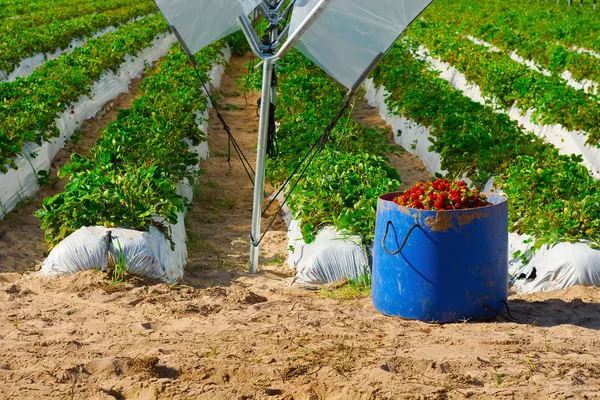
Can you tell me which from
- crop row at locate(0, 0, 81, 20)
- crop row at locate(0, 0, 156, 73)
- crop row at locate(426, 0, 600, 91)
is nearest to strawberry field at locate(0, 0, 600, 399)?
crop row at locate(426, 0, 600, 91)

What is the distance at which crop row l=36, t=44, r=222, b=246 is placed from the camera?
5.67 metres

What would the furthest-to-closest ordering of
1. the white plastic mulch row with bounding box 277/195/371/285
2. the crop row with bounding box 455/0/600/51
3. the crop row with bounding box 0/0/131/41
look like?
1. the crop row with bounding box 455/0/600/51
2. the crop row with bounding box 0/0/131/41
3. the white plastic mulch row with bounding box 277/195/371/285

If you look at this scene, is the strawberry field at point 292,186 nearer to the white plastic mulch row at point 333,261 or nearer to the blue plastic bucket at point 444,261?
the white plastic mulch row at point 333,261

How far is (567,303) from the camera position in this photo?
4973mm

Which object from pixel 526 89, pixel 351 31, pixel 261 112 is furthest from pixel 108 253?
pixel 526 89

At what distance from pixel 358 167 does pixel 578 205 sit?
191 centimetres

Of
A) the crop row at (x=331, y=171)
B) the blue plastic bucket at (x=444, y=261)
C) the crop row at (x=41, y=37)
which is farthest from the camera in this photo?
the crop row at (x=41, y=37)

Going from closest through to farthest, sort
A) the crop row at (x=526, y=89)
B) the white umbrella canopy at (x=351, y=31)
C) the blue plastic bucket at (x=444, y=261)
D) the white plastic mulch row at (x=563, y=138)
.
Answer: the blue plastic bucket at (x=444, y=261) < the white umbrella canopy at (x=351, y=31) < the white plastic mulch row at (x=563, y=138) < the crop row at (x=526, y=89)

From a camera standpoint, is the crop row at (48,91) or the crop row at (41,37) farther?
the crop row at (41,37)

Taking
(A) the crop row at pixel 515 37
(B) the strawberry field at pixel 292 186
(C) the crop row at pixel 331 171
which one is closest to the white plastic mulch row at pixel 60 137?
(B) the strawberry field at pixel 292 186

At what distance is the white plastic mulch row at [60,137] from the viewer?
24.0ft

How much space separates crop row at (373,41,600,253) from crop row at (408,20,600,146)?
0.82 meters

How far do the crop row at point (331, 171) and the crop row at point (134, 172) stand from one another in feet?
3.21

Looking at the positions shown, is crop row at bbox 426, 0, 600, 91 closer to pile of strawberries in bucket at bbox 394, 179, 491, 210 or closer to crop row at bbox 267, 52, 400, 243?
crop row at bbox 267, 52, 400, 243
